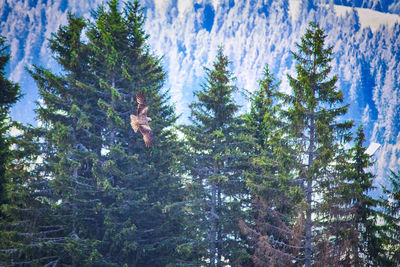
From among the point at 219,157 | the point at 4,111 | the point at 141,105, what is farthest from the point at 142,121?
the point at 4,111

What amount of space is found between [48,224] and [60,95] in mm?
4851

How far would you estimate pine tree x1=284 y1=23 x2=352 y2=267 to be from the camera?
893 cm

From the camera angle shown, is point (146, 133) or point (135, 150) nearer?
point (146, 133)

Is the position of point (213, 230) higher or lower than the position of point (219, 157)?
lower

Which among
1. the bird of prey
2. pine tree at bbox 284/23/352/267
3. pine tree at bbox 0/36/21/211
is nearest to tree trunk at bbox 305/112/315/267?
pine tree at bbox 284/23/352/267

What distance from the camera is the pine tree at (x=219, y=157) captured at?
11.0m

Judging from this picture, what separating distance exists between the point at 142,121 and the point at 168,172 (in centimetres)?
311

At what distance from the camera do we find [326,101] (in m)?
9.45

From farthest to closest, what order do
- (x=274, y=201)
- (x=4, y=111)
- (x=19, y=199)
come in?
1. (x=274, y=201)
2. (x=4, y=111)
3. (x=19, y=199)

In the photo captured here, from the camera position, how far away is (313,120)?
955cm

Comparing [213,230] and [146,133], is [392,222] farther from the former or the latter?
[146,133]

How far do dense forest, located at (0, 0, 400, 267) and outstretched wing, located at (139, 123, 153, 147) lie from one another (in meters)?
0.67

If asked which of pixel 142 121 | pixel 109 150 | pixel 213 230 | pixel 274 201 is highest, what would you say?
pixel 142 121

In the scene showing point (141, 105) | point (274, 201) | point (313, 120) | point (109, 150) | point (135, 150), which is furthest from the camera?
point (135, 150)
